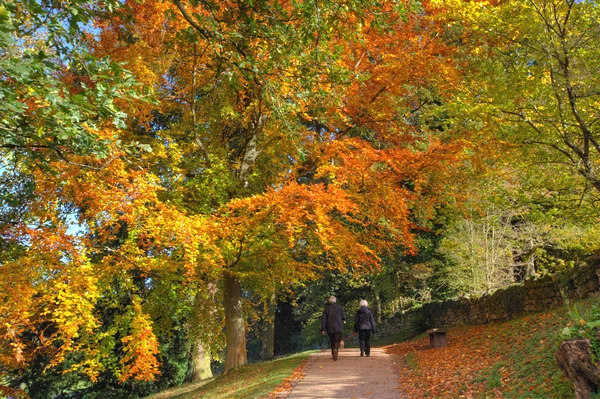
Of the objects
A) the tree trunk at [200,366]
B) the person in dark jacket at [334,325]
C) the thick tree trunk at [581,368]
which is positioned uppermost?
the person in dark jacket at [334,325]

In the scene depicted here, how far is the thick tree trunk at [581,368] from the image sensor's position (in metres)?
5.02

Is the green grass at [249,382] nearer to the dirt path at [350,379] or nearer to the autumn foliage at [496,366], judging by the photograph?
the dirt path at [350,379]

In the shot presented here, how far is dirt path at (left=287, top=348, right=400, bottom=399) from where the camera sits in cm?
823

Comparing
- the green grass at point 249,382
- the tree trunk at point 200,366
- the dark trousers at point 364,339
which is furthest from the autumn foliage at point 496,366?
the tree trunk at point 200,366

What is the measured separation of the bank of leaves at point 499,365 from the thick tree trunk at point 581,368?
1.02ft

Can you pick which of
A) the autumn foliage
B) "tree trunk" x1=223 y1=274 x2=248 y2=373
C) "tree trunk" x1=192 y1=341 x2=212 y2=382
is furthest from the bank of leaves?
"tree trunk" x1=192 y1=341 x2=212 y2=382

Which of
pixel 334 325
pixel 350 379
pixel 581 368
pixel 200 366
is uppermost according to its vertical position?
pixel 334 325

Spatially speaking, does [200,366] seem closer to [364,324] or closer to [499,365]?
[364,324]

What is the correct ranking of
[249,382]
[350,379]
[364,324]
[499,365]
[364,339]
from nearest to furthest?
[499,365] < [350,379] < [249,382] < [364,324] < [364,339]

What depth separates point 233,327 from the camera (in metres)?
14.4

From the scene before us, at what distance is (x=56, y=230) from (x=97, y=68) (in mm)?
6582

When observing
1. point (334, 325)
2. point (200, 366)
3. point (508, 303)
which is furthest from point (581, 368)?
point (200, 366)

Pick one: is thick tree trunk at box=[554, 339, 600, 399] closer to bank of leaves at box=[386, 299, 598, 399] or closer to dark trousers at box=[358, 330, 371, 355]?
bank of leaves at box=[386, 299, 598, 399]

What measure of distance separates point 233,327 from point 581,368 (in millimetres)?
10774
